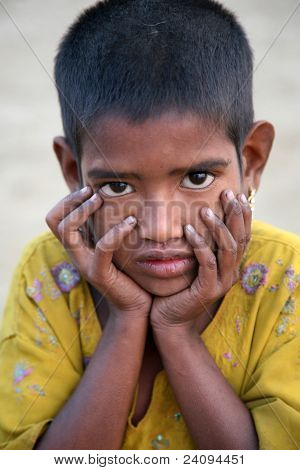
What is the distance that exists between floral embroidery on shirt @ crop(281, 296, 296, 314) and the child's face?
0.30 metres

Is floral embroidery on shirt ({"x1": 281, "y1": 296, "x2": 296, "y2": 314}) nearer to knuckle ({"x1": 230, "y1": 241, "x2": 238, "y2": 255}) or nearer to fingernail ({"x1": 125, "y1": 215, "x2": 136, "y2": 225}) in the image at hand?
knuckle ({"x1": 230, "y1": 241, "x2": 238, "y2": 255})

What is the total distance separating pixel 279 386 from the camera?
200 cm

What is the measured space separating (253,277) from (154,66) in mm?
736

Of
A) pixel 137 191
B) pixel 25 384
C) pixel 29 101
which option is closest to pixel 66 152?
pixel 137 191

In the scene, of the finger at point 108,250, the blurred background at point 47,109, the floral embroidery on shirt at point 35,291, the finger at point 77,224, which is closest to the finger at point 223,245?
the finger at point 108,250

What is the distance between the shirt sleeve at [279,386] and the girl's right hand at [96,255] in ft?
1.25

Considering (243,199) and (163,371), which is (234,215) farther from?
(163,371)

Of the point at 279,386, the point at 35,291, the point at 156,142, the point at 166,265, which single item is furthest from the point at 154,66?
the point at 279,386

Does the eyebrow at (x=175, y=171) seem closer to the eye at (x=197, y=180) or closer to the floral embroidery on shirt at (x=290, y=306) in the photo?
the eye at (x=197, y=180)

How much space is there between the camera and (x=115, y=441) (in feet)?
6.88

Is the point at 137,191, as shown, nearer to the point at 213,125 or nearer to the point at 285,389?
the point at 213,125

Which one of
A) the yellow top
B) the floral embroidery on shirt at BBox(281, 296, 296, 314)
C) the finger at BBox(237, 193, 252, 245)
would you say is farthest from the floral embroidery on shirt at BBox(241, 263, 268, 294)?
the finger at BBox(237, 193, 252, 245)

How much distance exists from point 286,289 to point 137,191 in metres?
0.55

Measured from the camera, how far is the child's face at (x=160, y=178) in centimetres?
194
